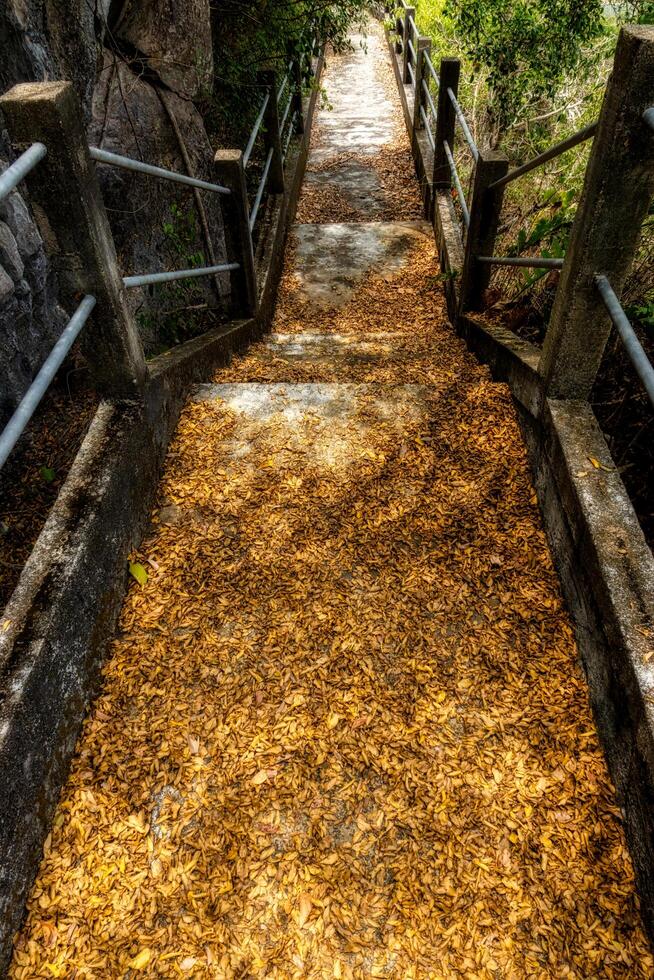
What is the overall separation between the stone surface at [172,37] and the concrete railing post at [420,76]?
432 centimetres

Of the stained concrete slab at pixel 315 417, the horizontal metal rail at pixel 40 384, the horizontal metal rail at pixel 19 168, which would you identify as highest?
the horizontal metal rail at pixel 19 168

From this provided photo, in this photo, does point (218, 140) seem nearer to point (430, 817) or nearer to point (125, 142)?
point (125, 142)

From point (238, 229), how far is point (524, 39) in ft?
16.7

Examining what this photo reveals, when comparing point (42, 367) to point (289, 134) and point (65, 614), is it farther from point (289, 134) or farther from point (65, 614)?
point (289, 134)

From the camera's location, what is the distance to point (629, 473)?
2988 millimetres

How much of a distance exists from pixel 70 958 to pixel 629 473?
3097 mm

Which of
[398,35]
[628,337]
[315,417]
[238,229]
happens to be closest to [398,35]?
[398,35]

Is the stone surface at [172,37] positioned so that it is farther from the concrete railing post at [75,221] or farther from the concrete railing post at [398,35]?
the concrete railing post at [398,35]

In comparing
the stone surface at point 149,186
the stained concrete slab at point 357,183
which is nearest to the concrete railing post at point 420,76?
the stained concrete slab at point 357,183

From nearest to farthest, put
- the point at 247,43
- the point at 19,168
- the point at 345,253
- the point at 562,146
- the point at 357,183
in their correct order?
the point at 19,168 → the point at 562,146 → the point at 247,43 → the point at 345,253 → the point at 357,183

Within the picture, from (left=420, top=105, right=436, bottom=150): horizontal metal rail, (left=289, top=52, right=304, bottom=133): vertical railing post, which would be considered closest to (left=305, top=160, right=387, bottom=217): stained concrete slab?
(left=289, top=52, right=304, bottom=133): vertical railing post

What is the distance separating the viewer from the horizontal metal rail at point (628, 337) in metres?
1.67

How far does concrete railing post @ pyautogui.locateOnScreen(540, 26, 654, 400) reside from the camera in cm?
179

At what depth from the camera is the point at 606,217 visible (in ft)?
6.54
